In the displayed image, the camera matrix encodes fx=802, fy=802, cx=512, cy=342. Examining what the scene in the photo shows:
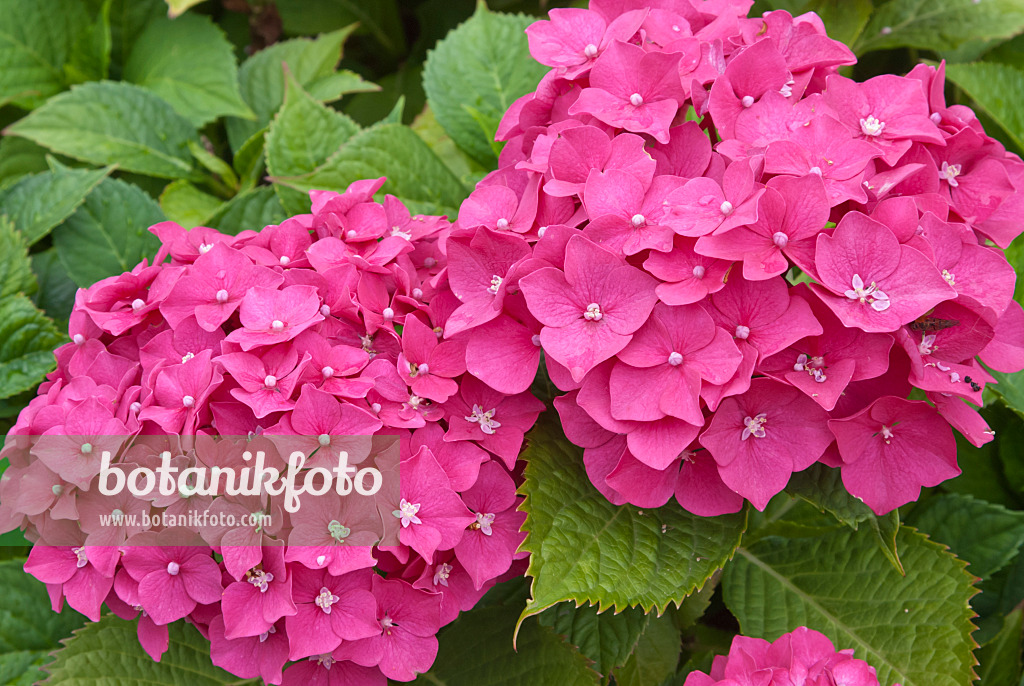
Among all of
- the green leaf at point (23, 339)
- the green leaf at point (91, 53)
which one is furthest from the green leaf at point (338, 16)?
the green leaf at point (23, 339)

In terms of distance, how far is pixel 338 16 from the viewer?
6.21ft

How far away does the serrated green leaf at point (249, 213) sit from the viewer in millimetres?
1365

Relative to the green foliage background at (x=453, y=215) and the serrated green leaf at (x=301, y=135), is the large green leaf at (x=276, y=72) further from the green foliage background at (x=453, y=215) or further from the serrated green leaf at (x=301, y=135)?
the serrated green leaf at (x=301, y=135)

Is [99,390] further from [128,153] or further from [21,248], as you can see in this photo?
[128,153]

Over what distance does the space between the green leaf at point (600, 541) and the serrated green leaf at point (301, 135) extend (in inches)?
27.9

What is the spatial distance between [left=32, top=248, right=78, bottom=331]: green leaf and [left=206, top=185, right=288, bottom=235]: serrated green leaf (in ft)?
0.97

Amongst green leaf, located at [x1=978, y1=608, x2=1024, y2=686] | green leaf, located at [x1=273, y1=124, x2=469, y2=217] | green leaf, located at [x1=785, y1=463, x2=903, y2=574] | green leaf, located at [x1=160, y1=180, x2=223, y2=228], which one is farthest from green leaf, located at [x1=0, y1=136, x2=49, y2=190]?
green leaf, located at [x1=978, y1=608, x2=1024, y2=686]

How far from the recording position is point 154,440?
743 millimetres

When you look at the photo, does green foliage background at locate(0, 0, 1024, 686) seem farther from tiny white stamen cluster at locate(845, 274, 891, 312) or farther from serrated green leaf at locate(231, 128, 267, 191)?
tiny white stamen cluster at locate(845, 274, 891, 312)

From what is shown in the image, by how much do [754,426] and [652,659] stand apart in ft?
1.61

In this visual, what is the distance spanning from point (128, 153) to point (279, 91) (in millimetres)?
338

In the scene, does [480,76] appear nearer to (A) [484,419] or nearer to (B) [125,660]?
(A) [484,419]

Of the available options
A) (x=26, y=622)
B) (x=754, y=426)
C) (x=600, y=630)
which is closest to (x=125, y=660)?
(x=26, y=622)

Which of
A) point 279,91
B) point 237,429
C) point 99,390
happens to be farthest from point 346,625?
point 279,91
